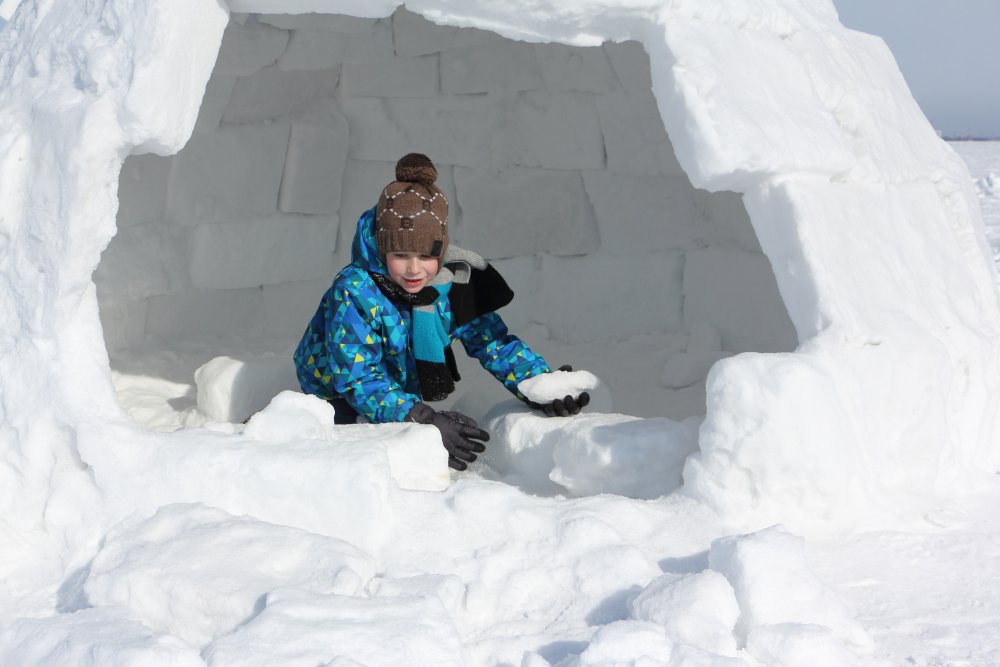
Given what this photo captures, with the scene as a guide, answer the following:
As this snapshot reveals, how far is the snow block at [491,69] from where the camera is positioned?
156 inches

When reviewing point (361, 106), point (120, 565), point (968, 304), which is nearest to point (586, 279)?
point (361, 106)

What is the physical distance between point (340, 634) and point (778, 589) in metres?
0.72

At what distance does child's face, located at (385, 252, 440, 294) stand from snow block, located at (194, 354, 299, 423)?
67cm

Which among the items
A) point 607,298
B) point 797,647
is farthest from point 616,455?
point 607,298

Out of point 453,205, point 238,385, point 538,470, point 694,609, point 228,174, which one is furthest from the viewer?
point 453,205

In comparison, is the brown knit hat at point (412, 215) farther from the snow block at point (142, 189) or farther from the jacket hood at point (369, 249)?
the snow block at point (142, 189)

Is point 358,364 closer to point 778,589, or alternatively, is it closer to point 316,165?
point 778,589

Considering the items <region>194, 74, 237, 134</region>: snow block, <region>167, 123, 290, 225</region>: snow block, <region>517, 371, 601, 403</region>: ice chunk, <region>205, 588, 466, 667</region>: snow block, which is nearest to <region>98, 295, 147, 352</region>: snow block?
<region>167, 123, 290, 225</region>: snow block

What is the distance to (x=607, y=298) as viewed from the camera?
13.3 ft

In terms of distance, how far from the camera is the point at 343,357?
2.65 meters

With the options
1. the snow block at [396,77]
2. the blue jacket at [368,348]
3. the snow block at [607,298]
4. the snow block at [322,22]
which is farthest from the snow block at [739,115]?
the snow block at [396,77]

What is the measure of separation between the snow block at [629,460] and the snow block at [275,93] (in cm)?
205

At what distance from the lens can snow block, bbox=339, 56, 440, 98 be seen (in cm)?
407

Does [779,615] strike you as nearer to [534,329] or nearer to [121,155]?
[121,155]
